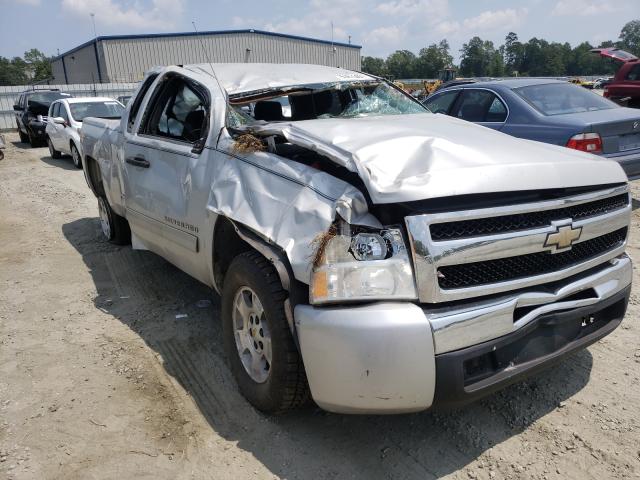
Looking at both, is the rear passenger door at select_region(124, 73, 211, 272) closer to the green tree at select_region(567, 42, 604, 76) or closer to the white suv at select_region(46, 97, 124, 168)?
the white suv at select_region(46, 97, 124, 168)

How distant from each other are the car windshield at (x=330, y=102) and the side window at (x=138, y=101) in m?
1.36

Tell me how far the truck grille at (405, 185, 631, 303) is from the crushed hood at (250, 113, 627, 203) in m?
0.10

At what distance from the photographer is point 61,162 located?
13875 mm

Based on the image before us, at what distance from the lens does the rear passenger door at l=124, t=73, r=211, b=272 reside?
11.5 ft

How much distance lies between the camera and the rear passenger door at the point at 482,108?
22.5 ft

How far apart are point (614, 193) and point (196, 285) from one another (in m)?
3.45

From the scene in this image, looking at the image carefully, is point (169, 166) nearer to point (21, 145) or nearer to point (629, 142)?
point (629, 142)

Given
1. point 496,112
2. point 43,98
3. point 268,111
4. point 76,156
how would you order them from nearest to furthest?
point 268,111
point 496,112
point 76,156
point 43,98

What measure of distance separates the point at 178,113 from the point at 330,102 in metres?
1.19

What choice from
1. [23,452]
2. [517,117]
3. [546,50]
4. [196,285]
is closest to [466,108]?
[517,117]

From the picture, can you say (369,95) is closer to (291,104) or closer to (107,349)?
(291,104)

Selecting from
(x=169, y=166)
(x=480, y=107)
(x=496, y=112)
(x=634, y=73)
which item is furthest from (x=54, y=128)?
(x=634, y=73)

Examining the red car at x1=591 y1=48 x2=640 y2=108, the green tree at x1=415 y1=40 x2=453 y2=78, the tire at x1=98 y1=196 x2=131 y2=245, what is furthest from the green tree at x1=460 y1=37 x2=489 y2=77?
the tire at x1=98 y1=196 x2=131 y2=245

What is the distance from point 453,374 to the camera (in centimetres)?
221
